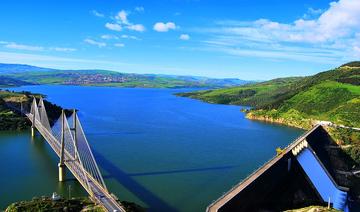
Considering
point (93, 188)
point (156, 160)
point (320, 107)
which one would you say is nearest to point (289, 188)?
point (156, 160)

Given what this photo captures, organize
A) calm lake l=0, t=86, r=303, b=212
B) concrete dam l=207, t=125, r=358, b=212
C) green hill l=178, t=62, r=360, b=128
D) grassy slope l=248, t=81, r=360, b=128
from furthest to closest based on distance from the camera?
green hill l=178, t=62, r=360, b=128, grassy slope l=248, t=81, r=360, b=128, calm lake l=0, t=86, r=303, b=212, concrete dam l=207, t=125, r=358, b=212

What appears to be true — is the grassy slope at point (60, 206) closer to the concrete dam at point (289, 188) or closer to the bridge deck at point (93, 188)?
the bridge deck at point (93, 188)

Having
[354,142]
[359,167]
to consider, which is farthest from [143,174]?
[354,142]

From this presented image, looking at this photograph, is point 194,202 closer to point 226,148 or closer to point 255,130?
point 226,148

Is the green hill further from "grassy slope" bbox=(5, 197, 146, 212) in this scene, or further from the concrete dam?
"grassy slope" bbox=(5, 197, 146, 212)

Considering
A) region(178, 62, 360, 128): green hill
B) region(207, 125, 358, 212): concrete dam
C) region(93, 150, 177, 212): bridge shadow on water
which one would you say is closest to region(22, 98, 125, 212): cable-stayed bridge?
region(93, 150, 177, 212): bridge shadow on water

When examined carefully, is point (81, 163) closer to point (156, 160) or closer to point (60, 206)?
point (60, 206)

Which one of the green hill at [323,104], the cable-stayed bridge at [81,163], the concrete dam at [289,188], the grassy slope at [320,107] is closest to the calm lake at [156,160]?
the cable-stayed bridge at [81,163]
